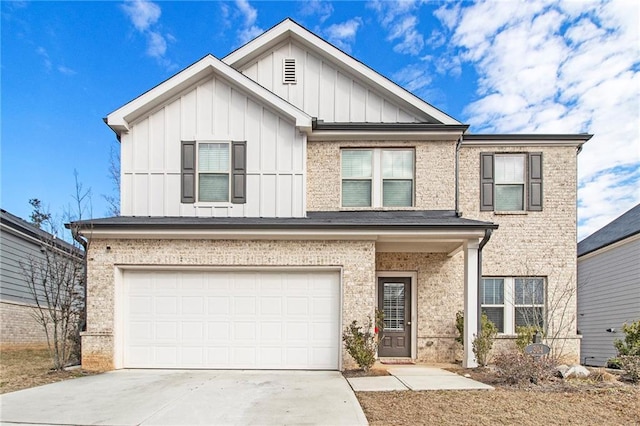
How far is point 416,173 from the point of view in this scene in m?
11.9

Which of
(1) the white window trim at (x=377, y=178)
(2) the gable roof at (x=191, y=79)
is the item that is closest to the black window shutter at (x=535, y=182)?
(1) the white window trim at (x=377, y=178)

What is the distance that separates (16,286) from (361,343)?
13.8m

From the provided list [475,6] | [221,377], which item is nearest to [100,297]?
[221,377]

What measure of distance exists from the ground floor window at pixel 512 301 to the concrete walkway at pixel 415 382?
11.7 feet

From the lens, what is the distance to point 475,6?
12000mm

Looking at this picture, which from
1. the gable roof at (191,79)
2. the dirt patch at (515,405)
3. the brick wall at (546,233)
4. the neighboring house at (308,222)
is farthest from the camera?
the brick wall at (546,233)

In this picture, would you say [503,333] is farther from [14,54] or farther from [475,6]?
[14,54]

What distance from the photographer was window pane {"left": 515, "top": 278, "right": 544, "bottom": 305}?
12.4m

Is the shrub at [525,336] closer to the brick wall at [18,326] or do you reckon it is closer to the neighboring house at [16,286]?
the neighboring house at [16,286]

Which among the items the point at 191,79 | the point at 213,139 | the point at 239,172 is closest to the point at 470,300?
the point at 239,172

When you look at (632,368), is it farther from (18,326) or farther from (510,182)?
(18,326)

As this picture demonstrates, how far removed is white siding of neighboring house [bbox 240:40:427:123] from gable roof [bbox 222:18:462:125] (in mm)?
219

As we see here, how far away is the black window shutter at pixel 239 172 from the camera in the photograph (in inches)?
437

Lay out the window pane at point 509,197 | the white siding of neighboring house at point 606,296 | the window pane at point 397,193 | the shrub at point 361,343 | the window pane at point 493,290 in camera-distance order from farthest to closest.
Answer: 1. the white siding of neighboring house at point 606,296
2. the window pane at point 509,197
3. the window pane at point 493,290
4. the window pane at point 397,193
5. the shrub at point 361,343
